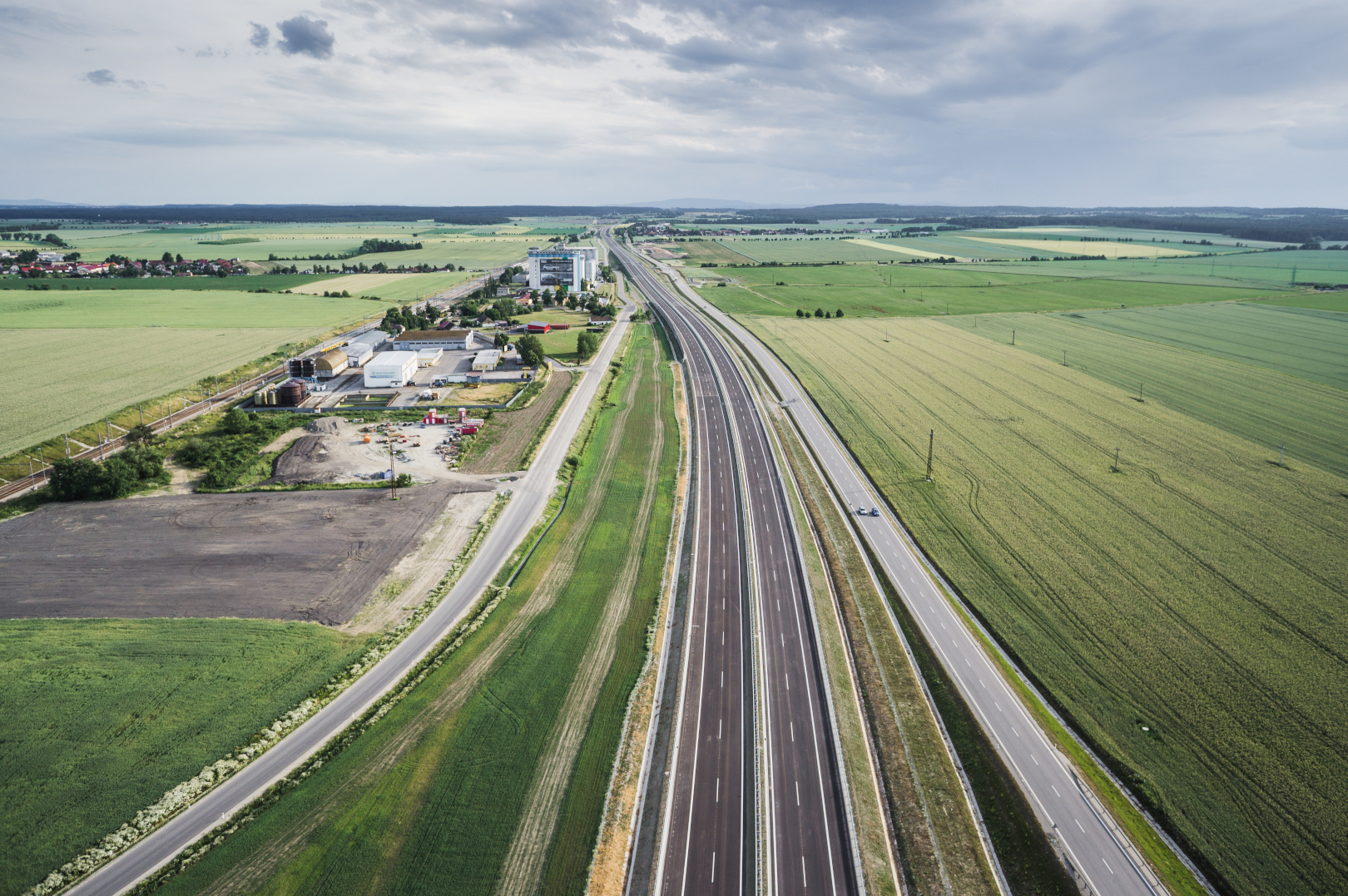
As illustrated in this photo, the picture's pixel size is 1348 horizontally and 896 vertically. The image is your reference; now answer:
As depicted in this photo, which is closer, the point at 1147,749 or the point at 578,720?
the point at 1147,749

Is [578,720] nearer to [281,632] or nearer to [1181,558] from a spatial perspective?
[281,632]

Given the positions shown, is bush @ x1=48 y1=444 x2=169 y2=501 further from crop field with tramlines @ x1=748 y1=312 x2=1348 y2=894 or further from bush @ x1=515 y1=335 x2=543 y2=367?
crop field with tramlines @ x1=748 y1=312 x2=1348 y2=894

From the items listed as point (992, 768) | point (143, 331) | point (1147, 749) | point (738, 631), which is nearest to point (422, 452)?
point (738, 631)

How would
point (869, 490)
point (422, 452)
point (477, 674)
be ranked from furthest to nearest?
point (422, 452) → point (869, 490) → point (477, 674)

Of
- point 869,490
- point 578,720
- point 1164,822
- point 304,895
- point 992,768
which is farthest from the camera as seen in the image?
point 869,490

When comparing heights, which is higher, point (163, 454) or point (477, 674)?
point (163, 454)

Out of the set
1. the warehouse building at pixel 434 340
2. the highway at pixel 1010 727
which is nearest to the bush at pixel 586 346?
the warehouse building at pixel 434 340

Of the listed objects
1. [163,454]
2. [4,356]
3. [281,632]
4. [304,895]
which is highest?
[4,356]

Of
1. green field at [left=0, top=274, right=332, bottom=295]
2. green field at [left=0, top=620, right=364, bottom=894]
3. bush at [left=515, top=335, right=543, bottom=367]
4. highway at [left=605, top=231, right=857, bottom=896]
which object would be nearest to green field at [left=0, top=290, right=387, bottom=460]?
green field at [left=0, top=274, right=332, bottom=295]
